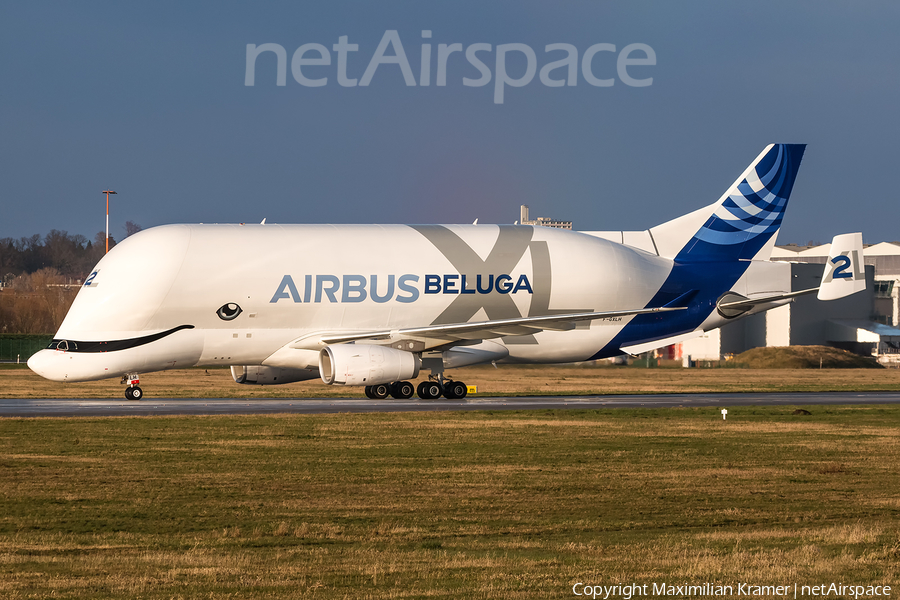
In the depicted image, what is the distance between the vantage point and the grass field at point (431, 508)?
36.4 feet

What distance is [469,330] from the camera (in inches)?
1460

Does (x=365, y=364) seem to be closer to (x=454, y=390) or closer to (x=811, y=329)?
(x=454, y=390)

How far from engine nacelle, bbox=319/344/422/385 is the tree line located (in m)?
69.0

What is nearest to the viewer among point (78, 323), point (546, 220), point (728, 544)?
point (728, 544)

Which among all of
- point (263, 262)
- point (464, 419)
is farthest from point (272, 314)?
point (464, 419)

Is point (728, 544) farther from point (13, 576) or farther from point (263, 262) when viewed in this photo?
point (263, 262)

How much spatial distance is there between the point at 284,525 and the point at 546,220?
116 m

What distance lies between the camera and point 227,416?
30938mm

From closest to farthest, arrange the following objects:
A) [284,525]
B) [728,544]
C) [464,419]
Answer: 1. [728,544]
2. [284,525]
3. [464,419]

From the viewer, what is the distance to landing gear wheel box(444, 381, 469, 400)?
39.1 metres

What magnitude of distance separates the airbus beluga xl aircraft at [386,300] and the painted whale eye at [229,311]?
4 centimetres

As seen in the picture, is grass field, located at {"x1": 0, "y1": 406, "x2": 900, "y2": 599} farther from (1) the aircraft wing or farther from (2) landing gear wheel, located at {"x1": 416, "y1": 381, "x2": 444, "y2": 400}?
(2) landing gear wheel, located at {"x1": 416, "y1": 381, "x2": 444, "y2": 400}
